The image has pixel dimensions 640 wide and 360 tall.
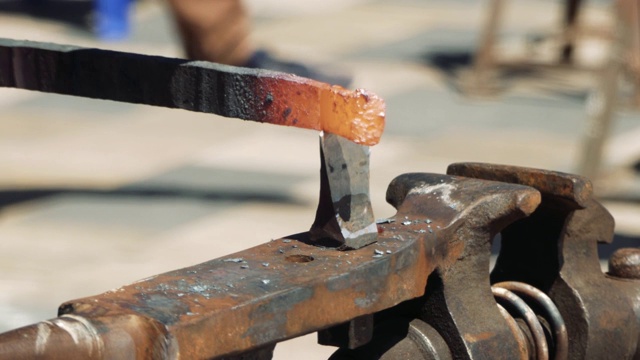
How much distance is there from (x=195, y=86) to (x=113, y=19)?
763cm

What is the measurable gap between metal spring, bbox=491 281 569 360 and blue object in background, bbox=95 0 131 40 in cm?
751

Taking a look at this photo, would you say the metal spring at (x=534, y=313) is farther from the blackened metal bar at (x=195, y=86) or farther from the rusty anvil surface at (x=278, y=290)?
the blackened metal bar at (x=195, y=86)

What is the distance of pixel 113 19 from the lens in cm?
885

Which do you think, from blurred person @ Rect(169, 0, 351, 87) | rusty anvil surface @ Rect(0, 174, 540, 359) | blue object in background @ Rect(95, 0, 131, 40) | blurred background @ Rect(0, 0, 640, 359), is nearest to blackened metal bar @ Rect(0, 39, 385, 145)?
rusty anvil surface @ Rect(0, 174, 540, 359)

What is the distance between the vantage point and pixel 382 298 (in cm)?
129

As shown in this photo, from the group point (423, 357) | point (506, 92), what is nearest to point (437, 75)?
point (506, 92)

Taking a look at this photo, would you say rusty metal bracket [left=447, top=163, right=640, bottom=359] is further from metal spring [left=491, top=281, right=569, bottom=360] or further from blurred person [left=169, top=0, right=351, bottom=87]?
blurred person [left=169, top=0, right=351, bottom=87]

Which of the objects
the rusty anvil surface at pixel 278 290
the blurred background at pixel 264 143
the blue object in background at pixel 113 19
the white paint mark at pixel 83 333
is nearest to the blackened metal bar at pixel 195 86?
the rusty anvil surface at pixel 278 290

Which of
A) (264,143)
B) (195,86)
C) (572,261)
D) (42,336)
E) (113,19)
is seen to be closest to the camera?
(42,336)

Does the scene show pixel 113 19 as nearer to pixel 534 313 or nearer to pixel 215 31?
pixel 215 31

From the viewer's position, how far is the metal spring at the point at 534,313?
1.51 meters

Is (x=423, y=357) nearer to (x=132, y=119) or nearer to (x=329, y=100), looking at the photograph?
(x=329, y=100)

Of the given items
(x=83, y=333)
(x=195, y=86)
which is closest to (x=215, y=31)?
(x=195, y=86)

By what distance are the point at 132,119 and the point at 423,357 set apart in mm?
5276
